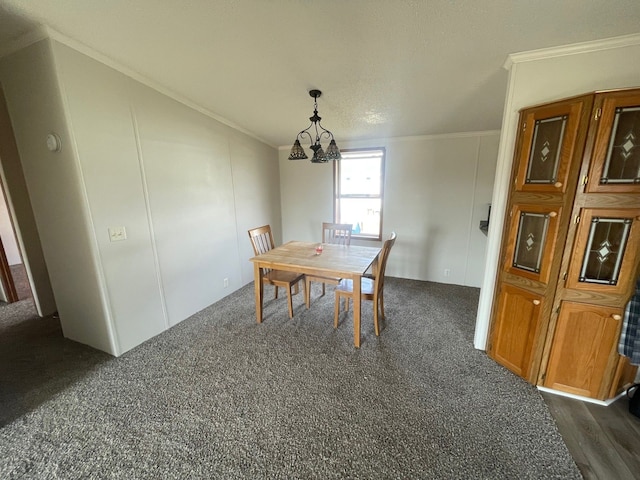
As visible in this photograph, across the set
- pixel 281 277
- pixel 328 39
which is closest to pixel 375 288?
pixel 281 277

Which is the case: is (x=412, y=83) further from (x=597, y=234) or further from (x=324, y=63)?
(x=597, y=234)

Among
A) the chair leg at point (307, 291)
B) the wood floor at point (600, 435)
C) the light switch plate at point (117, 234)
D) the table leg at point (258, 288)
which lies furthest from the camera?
the chair leg at point (307, 291)

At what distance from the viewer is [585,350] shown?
1.54 meters

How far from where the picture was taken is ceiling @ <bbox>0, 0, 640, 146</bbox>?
49.6 inches

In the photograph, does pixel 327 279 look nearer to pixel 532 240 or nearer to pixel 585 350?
pixel 532 240

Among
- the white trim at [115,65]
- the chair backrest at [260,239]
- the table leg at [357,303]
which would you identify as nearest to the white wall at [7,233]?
the white trim at [115,65]

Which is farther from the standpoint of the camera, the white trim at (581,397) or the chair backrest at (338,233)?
the chair backrest at (338,233)

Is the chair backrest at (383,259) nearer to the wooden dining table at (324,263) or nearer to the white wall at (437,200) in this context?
the wooden dining table at (324,263)

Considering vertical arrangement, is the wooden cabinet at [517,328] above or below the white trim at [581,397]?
above

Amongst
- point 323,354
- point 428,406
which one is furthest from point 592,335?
point 323,354

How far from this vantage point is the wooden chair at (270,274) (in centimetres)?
261

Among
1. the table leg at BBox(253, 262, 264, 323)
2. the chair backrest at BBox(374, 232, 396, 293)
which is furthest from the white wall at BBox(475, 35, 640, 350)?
the table leg at BBox(253, 262, 264, 323)

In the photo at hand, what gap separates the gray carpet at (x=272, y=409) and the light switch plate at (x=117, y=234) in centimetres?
101

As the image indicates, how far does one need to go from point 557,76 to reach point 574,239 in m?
1.07
